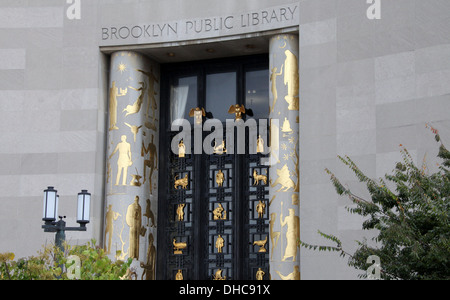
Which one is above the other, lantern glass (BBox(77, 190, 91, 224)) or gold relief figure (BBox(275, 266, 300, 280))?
lantern glass (BBox(77, 190, 91, 224))

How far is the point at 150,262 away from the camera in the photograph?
18734 millimetres

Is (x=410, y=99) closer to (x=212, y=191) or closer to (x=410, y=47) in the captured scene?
(x=410, y=47)

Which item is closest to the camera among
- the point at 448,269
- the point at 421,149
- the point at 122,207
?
the point at 448,269

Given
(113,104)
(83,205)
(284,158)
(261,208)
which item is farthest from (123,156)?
(83,205)

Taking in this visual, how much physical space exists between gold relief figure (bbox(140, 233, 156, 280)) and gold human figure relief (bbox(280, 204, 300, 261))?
144 inches

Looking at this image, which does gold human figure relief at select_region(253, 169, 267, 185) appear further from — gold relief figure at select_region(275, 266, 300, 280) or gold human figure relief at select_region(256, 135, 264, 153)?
Result: gold relief figure at select_region(275, 266, 300, 280)

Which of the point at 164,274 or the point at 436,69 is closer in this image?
the point at 436,69

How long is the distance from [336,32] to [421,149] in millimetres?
3401

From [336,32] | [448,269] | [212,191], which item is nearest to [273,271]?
[212,191]

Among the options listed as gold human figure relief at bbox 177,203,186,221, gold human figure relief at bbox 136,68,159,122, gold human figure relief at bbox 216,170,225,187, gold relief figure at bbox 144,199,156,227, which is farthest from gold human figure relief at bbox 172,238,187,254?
gold human figure relief at bbox 136,68,159,122

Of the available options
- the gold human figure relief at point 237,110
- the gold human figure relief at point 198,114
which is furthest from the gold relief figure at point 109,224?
the gold human figure relief at point 237,110

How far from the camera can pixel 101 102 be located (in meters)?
18.8

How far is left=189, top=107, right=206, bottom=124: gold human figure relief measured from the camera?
19372mm

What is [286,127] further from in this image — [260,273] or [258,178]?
[260,273]
